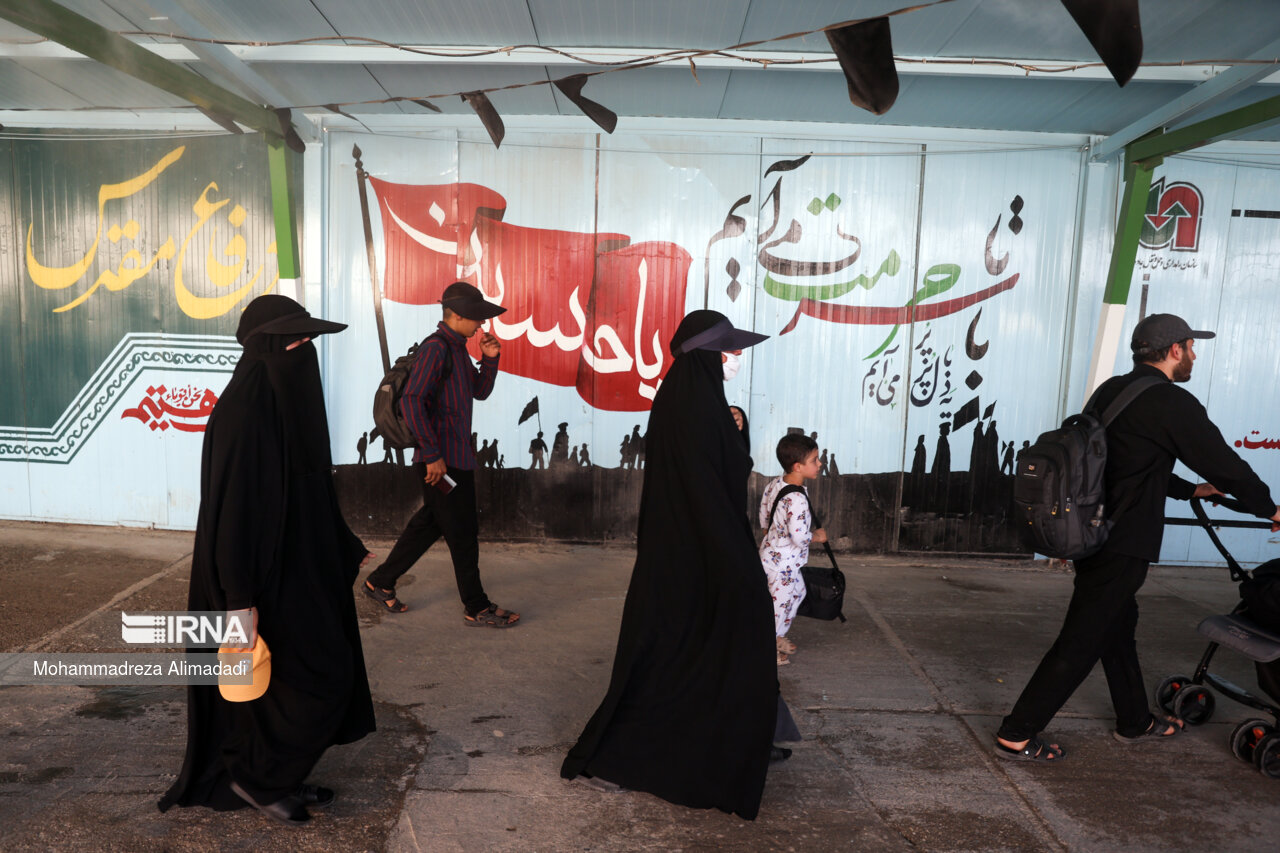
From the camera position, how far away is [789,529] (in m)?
3.60

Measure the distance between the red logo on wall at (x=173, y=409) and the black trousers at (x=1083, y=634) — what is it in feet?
17.9

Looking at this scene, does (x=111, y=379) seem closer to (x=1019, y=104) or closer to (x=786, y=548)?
(x=786, y=548)

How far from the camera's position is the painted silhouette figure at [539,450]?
19.2 feet

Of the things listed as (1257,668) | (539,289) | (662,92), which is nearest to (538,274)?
(539,289)

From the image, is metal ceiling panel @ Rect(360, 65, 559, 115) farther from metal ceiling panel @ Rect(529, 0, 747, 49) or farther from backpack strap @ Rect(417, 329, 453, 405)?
backpack strap @ Rect(417, 329, 453, 405)

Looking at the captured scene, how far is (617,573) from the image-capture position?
533cm

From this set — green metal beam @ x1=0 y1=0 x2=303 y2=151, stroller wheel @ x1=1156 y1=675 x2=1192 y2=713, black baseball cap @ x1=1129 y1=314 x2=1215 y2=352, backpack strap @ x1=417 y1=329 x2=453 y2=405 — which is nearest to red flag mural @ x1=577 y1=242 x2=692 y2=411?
backpack strap @ x1=417 y1=329 x2=453 y2=405

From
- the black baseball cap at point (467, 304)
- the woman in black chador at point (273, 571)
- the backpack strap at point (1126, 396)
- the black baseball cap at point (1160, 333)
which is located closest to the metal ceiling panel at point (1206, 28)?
the black baseball cap at point (1160, 333)

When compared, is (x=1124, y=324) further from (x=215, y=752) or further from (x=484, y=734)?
(x=215, y=752)

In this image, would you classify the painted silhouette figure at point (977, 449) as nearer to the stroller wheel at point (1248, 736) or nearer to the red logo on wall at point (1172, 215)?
the red logo on wall at point (1172, 215)

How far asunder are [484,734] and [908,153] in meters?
4.64

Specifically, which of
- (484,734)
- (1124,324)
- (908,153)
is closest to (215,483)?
(484,734)

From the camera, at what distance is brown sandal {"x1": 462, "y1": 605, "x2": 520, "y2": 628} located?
4.25 metres

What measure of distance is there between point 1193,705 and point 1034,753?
852mm
